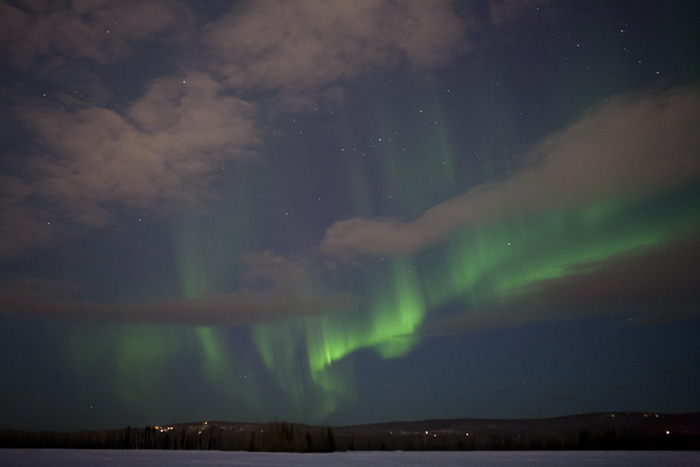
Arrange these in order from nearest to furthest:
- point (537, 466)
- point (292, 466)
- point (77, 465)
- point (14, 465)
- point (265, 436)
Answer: point (14, 465) < point (77, 465) < point (292, 466) < point (537, 466) < point (265, 436)

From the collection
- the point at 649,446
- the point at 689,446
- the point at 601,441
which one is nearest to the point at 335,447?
the point at 601,441

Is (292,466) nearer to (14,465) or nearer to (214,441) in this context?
(14,465)

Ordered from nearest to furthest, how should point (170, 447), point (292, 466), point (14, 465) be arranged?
point (14, 465), point (292, 466), point (170, 447)

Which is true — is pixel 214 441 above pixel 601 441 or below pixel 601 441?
above

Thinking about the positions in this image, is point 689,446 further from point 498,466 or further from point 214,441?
point 214,441

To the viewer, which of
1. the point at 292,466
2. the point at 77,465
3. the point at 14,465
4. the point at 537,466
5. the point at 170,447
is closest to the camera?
the point at 14,465

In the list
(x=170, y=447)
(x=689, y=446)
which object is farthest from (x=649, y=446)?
(x=170, y=447)

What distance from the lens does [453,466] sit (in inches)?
1313

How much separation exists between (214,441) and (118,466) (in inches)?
1528

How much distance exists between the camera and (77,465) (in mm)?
28016

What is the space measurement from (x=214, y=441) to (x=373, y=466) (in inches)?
1529

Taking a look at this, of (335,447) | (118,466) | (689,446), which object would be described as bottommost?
(689,446)

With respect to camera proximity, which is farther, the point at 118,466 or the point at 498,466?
the point at 498,466

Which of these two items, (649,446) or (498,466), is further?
(649,446)
